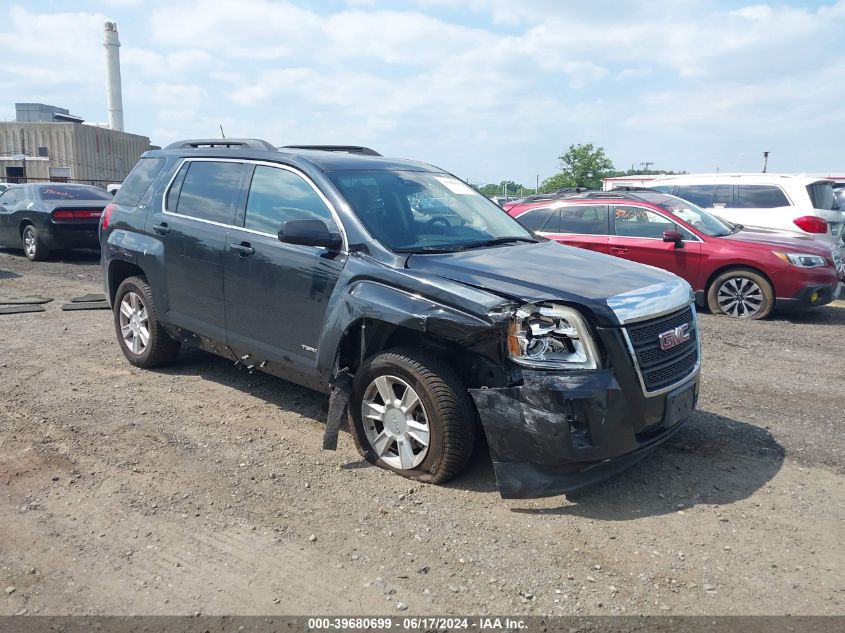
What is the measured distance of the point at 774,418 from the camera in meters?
5.25

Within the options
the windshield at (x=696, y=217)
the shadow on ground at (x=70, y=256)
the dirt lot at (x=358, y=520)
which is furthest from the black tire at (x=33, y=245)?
the windshield at (x=696, y=217)

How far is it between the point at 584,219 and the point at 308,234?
6.88 m

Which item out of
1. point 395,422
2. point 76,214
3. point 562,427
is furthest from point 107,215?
point 76,214

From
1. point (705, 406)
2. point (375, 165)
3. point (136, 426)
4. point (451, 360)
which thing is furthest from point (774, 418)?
point (136, 426)

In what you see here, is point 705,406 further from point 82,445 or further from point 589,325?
point 82,445

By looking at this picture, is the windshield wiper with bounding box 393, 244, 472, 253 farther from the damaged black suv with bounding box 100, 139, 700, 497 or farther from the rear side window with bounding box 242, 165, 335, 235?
the rear side window with bounding box 242, 165, 335, 235

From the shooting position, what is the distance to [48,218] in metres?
13.4

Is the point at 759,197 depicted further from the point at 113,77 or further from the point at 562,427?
the point at 113,77

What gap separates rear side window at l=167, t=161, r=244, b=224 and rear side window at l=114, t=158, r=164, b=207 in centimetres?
46

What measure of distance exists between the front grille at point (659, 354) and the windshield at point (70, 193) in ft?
43.3

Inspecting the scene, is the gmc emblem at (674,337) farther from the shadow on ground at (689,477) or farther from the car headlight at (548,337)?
the shadow on ground at (689,477)

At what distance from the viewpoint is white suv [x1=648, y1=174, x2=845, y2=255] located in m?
11.6

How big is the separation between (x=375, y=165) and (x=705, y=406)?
3.06 meters

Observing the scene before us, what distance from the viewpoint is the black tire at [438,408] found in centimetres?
384
